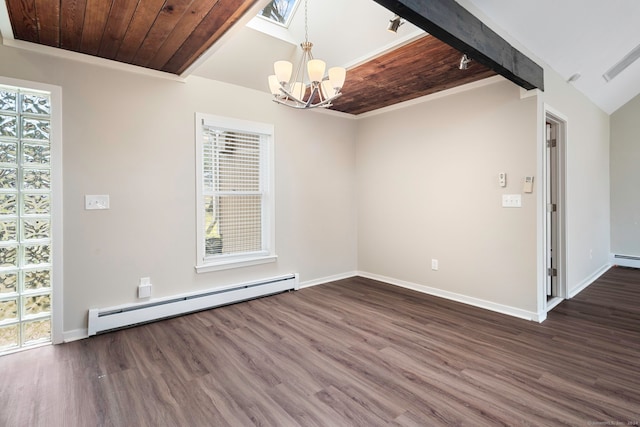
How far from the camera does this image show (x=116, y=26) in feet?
7.59

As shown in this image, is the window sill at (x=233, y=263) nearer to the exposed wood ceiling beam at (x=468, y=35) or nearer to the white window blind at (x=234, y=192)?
the white window blind at (x=234, y=192)

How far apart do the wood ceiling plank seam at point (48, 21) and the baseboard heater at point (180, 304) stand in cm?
228

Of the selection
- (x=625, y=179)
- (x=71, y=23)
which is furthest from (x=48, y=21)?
(x=625, y=179)

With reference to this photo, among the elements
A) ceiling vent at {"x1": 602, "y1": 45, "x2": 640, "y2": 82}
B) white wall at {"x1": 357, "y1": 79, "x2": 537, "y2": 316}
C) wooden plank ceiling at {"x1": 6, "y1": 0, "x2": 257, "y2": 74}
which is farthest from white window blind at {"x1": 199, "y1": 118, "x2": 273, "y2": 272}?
ceiling vent at {"x1": 602, "y1": 45, "x2": 640, "y2": 82}

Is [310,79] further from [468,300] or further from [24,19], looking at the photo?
[468,300]

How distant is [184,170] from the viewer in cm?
333

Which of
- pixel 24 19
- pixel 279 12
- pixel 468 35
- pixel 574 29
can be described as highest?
pixel 279 12

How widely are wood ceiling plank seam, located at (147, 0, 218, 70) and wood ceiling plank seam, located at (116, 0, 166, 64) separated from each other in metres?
0.16

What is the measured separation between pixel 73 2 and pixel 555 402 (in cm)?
393

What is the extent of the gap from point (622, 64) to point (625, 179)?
2.38 m

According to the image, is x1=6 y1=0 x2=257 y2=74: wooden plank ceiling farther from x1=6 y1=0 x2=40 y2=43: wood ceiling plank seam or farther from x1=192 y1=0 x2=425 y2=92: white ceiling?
x1=192 y1=0 x2=425 y2=92: white ceiling

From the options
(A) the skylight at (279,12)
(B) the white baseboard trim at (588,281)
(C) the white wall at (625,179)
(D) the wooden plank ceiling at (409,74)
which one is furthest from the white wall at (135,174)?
(C) the white wall at (625,179)

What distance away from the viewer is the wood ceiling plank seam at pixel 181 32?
209cm

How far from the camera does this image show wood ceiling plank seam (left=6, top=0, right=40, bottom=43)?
2045 mm
